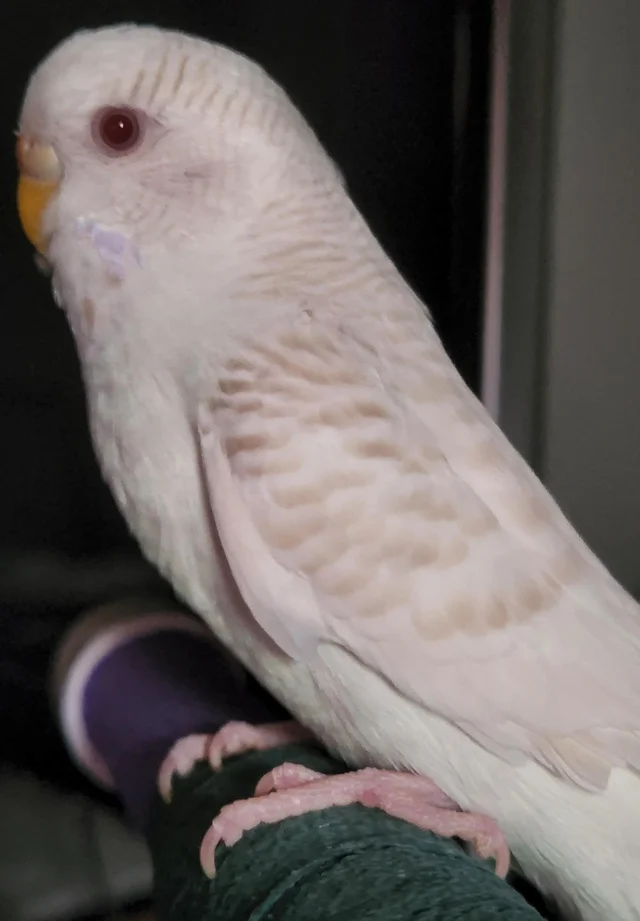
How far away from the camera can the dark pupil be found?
0.53 meters

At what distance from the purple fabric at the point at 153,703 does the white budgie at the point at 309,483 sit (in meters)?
0.19

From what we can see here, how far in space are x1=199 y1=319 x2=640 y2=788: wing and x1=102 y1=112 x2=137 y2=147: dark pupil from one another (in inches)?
6.3

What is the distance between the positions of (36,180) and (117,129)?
0.07m

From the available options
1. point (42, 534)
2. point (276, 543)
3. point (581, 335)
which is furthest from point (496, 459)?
point (42, 534)

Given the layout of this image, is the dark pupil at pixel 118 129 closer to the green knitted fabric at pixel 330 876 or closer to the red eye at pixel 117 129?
the red eye at pixel 117 129

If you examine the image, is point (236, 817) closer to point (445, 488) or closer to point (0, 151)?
point (445, 488)

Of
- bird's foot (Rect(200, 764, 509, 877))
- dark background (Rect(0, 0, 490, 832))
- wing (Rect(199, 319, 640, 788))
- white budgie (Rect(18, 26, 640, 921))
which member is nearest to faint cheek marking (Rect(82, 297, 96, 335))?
white budgie (Rect(18, 26, 640, 921))

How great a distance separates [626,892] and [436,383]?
37 cm

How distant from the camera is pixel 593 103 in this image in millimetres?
1111

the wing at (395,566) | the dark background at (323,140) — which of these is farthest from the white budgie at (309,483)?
the dark background at (323,140)

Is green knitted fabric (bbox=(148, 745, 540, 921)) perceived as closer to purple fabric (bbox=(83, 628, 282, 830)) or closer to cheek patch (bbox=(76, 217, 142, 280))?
purple fabric (bbox=(83, 628, 282, 830))

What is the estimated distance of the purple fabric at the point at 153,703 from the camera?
2.36 feet

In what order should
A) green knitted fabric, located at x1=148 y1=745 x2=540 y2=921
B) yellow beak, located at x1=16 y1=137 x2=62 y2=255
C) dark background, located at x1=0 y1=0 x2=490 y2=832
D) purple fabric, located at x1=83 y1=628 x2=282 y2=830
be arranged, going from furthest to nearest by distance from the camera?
dark background, located at x1=0 y1=0 x2=490 y2=832, purple fabric, located at x1=83 y1=628 x2=282 y2=830, yellow beak, located at x1=16 y1=137 x2=62 y2=255, green knitted fabric, located at x1=148 y1=745 x2=540 y2=921

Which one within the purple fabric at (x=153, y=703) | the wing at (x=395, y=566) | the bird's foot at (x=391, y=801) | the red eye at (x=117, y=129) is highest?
the red eye at (x=117, y=129)
